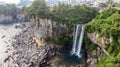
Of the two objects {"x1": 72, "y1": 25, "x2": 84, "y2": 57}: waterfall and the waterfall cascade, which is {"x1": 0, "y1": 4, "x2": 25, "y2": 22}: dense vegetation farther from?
{"x1": 72, "y1": 25, "x2": 84, "y2": 57}: waterfall

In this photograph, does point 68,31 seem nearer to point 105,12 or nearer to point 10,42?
point 105,12

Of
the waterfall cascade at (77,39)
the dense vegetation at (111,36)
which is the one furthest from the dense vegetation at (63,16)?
the dense vegetation at (111,36)

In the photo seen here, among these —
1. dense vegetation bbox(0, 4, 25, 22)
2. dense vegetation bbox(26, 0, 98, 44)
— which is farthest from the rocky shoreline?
dense vegetation bbox(0, 4, 25, 22)

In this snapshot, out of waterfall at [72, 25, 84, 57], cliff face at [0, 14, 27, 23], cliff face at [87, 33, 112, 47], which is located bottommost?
cliff face at [0, 14, 27, 23]

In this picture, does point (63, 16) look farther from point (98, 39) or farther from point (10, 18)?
point (10, 18)

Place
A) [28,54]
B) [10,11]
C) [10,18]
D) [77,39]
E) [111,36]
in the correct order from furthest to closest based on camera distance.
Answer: [10,18]
[10,11]
[77,39]
[28,54]
[111,36]

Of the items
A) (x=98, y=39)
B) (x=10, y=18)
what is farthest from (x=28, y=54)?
(x=10, y=18)
